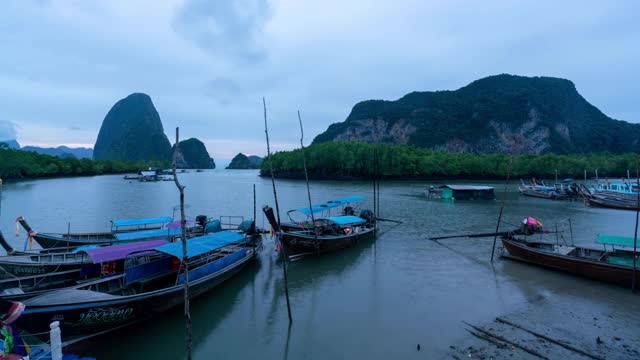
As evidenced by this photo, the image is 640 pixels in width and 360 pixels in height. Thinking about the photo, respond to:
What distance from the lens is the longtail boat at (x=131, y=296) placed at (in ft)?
33.3

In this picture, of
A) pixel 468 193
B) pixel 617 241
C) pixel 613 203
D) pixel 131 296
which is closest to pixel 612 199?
pixel 613 203

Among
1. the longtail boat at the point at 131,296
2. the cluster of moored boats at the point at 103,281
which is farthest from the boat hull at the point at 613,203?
the longtail boat at the point at 131,296

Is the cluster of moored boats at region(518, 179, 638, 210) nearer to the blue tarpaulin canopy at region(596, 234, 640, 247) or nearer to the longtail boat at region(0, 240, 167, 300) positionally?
the blue tarpaulin canopy at region(596, 234, 640, 247)

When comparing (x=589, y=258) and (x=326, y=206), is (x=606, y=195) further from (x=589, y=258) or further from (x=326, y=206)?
(x=326, y=206)

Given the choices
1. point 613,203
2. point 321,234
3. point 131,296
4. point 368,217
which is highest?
point 131,296

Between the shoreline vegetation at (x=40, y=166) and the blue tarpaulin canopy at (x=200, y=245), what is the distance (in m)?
91.5

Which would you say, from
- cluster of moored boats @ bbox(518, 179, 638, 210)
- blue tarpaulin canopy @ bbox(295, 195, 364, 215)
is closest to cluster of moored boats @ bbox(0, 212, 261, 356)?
blue tarpaulin canopy @ bbox(295, 195, 364, 215)

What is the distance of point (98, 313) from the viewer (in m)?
11.0

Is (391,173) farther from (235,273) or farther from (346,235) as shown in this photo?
(235,273)

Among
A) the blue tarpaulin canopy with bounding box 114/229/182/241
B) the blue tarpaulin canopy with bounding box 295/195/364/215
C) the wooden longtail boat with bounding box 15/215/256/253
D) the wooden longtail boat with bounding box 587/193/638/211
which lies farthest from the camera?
the wooden longtail boat with bounding box 587/193/638/211

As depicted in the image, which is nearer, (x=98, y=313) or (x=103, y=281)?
(x=98, y=313)

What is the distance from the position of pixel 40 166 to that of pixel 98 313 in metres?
111

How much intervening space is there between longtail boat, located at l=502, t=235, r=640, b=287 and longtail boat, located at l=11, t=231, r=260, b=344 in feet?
55.6

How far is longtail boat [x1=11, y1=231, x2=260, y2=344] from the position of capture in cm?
1015
